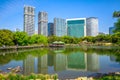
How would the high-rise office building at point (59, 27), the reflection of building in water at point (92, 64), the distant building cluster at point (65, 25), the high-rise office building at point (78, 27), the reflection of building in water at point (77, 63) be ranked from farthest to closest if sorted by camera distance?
the high-rise office building at point (59, 27) < the high-rise office building at point (78, 27) < the distant building cluster at point (65, 25) < the reflection of building in water at point (77, 63) < the reflection of building in water at point (92, 64)

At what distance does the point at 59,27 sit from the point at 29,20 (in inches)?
1502

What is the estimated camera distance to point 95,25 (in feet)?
650

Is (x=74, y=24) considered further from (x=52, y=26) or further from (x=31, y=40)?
(x=31, y=40)

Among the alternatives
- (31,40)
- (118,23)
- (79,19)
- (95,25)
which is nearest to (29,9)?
(79,19)

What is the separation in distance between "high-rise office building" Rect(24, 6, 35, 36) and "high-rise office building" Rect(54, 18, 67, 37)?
26.7 meters

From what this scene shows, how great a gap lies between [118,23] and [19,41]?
57.8m

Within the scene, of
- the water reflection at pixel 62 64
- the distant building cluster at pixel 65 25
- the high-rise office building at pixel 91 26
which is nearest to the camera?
the water reflection at pixel 62 64

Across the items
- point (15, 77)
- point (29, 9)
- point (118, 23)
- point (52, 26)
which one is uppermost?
point (29, 9)

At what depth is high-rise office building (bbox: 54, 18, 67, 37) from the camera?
188 metres

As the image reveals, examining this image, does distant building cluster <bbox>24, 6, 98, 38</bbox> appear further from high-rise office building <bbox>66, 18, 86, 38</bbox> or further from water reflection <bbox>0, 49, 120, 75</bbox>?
water reflection <bbox>0, 49, 120, 75</bbox>

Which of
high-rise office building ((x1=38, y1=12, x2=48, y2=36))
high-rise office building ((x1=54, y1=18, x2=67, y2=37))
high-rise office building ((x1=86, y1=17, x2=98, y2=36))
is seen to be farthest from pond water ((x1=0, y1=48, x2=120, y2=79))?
high-rise office building ((x1=86, y1=17, x2=98, y2=36))

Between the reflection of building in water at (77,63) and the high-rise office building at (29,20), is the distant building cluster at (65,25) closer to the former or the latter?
the high-rise office building at (29,20)

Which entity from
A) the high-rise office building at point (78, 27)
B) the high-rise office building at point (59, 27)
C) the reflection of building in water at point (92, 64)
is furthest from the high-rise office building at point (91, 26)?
the reflection of building in water at point (92, 64)

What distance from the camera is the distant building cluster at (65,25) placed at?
174 metres
